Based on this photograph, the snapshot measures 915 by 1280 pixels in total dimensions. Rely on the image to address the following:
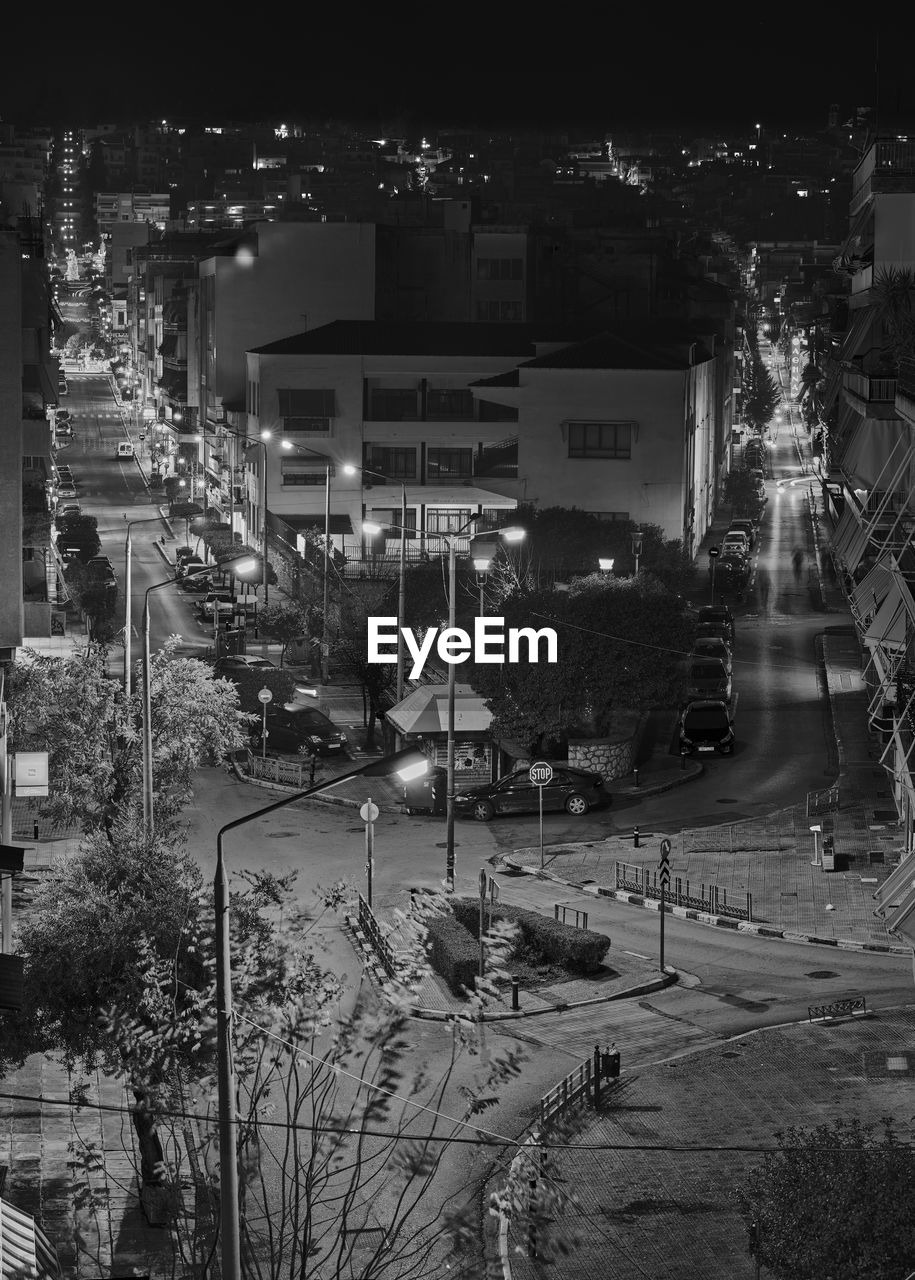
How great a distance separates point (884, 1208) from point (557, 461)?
192 ft

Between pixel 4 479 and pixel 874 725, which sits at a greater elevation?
pixel 4 479

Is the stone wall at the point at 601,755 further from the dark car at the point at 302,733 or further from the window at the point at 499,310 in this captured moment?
the window at the point at 499,310

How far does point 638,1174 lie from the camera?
851 inches

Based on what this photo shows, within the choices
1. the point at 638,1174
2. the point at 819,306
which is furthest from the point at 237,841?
the point at 819,306

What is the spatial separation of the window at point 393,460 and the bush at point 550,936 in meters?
49.7

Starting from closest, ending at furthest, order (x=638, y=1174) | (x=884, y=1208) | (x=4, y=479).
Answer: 1. (x=884, y=1208)
2. (x=638, y=1174)
3. (x=4, y=479)

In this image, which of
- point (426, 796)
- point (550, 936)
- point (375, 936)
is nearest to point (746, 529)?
point (426, 796)

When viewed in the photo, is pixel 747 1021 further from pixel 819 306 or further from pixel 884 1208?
pixel 819 306

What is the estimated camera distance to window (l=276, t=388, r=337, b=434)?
261ft

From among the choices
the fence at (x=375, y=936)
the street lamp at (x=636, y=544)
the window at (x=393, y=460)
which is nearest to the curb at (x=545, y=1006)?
the fence at (x=375, y=936)

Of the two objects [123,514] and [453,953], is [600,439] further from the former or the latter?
[453,953]

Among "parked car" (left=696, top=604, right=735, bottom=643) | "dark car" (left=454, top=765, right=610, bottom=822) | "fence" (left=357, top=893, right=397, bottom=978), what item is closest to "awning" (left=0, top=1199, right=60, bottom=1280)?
"fence" (left=357, top=893, right=397, bottom=978)

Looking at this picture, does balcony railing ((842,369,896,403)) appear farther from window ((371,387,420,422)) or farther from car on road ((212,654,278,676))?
window ((371,387,420,422))

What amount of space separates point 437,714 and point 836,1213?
2776 cm
